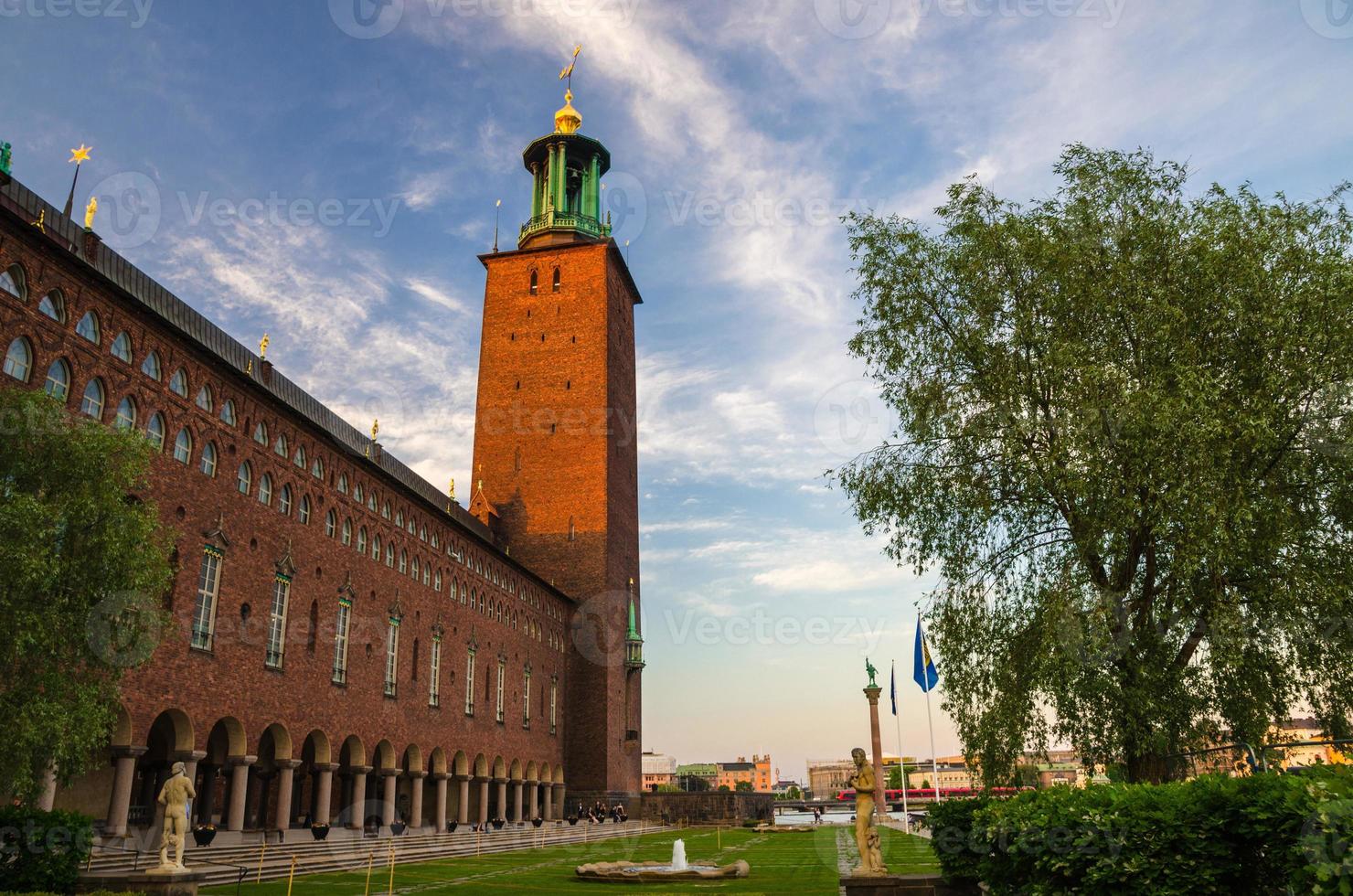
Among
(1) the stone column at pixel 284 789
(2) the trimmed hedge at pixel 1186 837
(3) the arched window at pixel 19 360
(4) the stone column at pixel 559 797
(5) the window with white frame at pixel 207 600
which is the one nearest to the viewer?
(2) the trimmed hedge at pixel 1186 837

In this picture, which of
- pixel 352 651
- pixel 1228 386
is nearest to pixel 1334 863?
pixel 1228 386

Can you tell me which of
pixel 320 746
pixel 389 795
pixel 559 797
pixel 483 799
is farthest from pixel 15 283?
pixel 559 797

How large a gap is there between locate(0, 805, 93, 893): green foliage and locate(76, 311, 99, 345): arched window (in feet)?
37.7

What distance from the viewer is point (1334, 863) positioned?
6.29 metres

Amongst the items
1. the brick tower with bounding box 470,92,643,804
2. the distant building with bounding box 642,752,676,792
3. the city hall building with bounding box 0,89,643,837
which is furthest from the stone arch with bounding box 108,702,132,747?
the distant building with bounding box 642,752,676,792

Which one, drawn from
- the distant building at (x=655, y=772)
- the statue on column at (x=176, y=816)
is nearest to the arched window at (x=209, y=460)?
the statue on column at (x=176, y=816)

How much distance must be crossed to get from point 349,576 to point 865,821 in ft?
71.9

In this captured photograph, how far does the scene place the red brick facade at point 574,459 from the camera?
5822 centimetres

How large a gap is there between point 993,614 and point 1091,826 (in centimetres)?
735

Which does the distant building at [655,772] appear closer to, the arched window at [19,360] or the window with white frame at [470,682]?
the window with white frame at [470,682]

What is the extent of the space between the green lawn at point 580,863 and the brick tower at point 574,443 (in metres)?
20.2

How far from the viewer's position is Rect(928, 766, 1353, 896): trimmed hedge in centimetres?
697

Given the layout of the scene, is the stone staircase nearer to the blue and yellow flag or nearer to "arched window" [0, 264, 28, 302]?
"arched window" [0, 264, 28, 302]

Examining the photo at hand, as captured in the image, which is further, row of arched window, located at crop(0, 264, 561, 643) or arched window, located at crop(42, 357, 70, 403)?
arched window, located at crop(42, 357, 70, 403)
